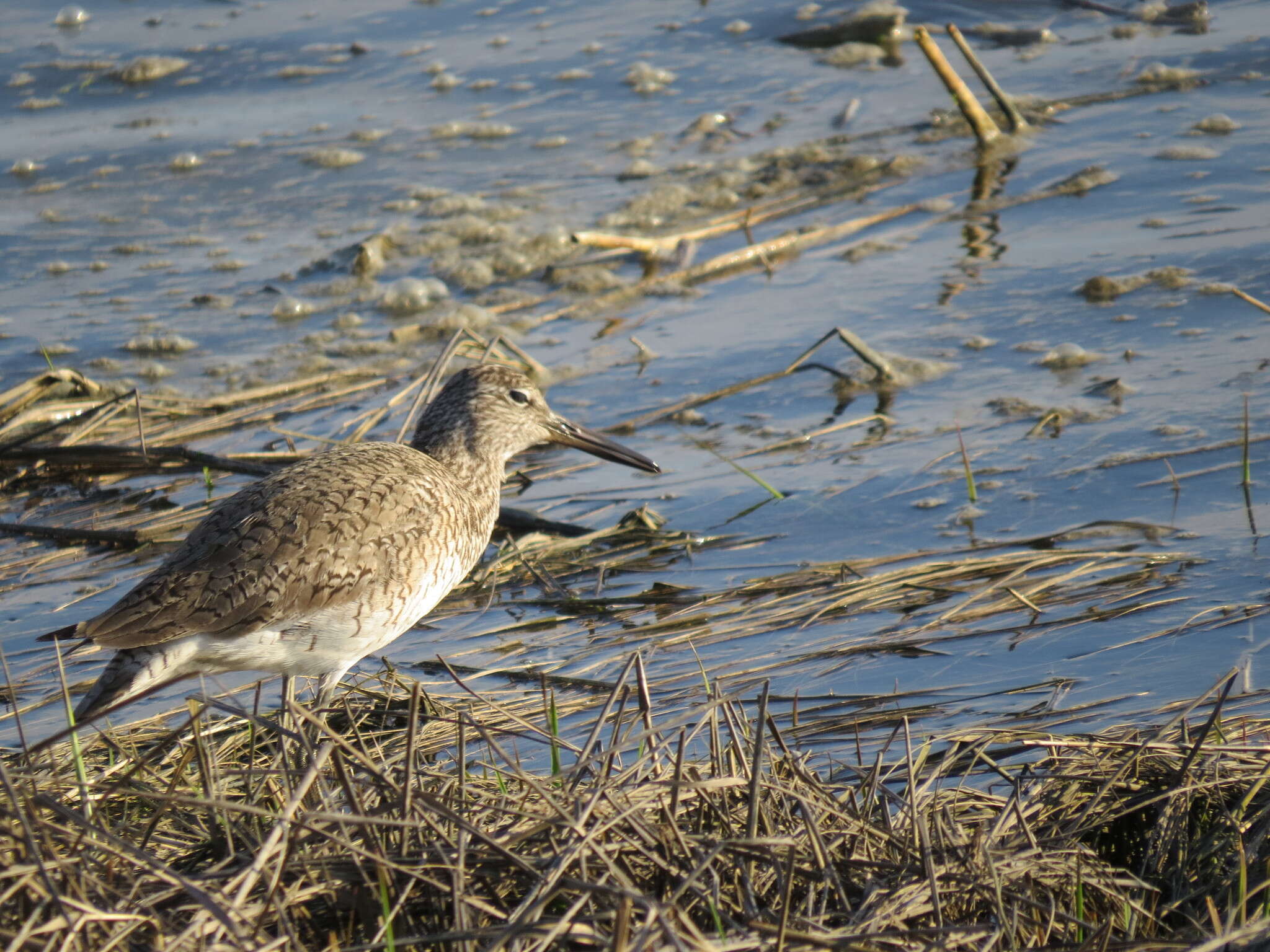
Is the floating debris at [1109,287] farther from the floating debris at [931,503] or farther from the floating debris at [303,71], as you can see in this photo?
the floating debris at [303,71]

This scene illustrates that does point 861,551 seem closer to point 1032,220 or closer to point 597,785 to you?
point 597,785

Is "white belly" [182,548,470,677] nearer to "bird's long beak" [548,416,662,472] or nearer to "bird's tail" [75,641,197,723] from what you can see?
"bird's tail" [75,641,197,723]

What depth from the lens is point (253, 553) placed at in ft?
12.8

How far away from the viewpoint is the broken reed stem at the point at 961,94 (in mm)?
8273

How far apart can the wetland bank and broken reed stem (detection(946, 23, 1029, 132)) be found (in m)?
0.27

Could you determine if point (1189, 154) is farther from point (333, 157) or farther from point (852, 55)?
point (333, 157)

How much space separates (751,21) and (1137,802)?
9.28 m

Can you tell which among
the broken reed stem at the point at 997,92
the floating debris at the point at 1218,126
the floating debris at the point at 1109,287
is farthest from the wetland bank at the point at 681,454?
the broken reed stem at the point at 997,92

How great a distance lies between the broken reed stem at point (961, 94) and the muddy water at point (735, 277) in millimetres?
256

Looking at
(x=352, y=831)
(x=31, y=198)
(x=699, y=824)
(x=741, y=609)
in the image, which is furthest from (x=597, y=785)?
(x=31, y=198)

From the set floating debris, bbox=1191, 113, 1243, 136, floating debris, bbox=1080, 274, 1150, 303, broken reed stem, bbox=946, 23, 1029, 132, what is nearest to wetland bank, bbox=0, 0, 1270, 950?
floating debris, bbox=1080, 274, 1150, 303

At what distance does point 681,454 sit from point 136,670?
2.74 meters

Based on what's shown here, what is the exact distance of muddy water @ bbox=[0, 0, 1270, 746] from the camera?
475cm

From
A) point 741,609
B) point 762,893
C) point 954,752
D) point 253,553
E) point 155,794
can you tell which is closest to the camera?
point 155,794
